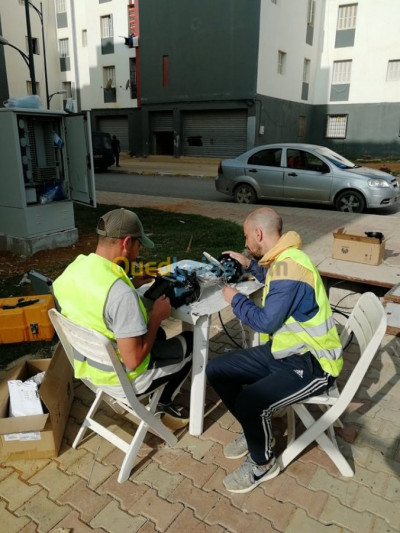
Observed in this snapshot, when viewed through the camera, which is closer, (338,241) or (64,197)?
(338,241)

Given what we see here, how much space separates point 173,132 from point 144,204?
1569cm

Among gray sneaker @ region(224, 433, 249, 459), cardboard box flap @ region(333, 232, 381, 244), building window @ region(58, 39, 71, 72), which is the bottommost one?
gray sneaker @ region(224, 433, 249, 459)

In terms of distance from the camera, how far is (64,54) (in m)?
32.5

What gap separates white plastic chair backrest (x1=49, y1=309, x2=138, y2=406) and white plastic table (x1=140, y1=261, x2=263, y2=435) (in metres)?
0.49

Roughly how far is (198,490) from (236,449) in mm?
361

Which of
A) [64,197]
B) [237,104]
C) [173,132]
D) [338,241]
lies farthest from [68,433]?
[173,132]

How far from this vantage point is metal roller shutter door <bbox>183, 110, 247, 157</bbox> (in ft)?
75.8

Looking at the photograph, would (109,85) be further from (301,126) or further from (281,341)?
(281,341)

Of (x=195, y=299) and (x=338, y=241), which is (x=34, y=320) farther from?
(x=338, y=241)

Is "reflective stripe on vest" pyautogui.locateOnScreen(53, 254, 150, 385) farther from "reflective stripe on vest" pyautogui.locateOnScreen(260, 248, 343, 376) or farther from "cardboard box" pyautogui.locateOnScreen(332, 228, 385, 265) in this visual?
"cardboard box" pyautogui.locateOnScreen(332, 228, 385, 265)

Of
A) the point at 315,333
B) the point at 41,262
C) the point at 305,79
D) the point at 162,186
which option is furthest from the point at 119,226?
the point at 305,79

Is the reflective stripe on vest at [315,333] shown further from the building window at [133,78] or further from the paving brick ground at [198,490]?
the building window at [133,78]

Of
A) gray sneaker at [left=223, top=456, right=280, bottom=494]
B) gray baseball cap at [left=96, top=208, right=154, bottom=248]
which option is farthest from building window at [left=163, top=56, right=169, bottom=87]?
gray sneaker at [left=223, top=456, right=280, bottom=494]

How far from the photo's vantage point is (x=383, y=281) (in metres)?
4.12
